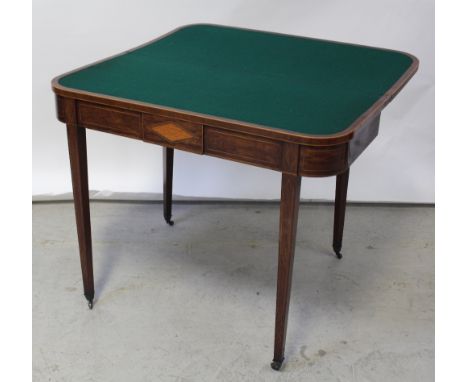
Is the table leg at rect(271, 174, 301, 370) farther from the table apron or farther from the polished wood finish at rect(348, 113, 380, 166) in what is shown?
the polished wood finish at rect(348, 113, 380, 166)

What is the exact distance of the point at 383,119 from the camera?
3.54 metres

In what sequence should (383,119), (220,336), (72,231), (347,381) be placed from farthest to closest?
(383,119)
(72,231)
(220,336)
(347,381)

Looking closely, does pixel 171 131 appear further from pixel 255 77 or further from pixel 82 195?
pixel 82 195

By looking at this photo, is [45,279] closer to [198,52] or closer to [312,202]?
Result: [198,52]

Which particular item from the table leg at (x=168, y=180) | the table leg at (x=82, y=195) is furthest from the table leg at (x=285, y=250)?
the table leg at (x=168, y=180)

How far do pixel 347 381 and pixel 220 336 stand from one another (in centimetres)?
46

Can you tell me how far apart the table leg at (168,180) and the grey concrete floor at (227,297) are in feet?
0.21

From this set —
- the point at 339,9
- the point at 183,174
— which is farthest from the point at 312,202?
the point at 339,9

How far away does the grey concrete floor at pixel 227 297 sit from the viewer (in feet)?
8.38

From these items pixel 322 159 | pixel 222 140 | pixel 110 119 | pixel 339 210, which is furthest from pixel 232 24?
pixel 322 159

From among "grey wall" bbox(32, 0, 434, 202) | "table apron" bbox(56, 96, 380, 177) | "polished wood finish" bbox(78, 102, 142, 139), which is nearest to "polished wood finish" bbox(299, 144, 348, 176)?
"table apron" bbox(56, 96, 380, 177)

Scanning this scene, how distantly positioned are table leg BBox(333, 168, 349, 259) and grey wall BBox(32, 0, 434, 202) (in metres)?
0.56

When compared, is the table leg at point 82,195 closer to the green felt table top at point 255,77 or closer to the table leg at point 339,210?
the green felt table top at point 255,77

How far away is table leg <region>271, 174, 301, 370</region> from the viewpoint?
221 cm
